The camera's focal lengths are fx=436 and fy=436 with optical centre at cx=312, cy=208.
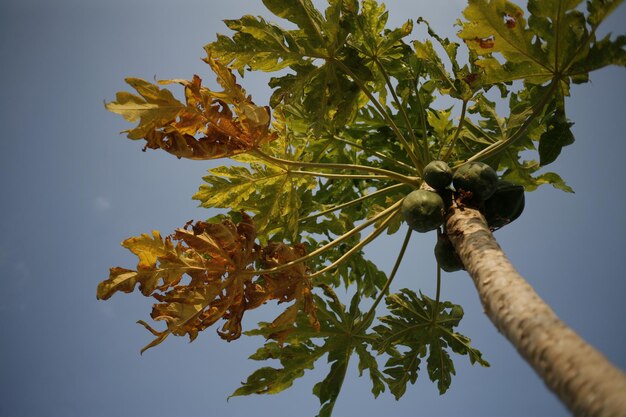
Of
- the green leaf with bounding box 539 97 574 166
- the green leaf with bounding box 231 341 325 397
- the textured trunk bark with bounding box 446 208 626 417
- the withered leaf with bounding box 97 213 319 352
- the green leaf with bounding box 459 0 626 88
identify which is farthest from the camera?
the green leaf with bounding box 231 341 325 397

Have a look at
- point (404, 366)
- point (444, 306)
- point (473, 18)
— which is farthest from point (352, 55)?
point (404, 366)

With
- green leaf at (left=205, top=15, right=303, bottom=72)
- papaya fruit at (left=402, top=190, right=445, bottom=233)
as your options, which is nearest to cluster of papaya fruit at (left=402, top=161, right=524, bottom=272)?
papaya fruit at (left=402, top=190, right=445, bottom=233)

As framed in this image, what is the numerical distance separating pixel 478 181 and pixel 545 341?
1.49 meters

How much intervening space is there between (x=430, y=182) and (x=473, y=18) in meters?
1.03

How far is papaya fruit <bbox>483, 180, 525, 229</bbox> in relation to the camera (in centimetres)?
294

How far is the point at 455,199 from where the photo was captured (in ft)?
9.18

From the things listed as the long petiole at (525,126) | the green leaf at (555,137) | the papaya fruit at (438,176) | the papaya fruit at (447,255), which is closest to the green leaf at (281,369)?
the papaya fruit at (447,255)

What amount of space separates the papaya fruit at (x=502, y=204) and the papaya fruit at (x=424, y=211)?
0.41 meters

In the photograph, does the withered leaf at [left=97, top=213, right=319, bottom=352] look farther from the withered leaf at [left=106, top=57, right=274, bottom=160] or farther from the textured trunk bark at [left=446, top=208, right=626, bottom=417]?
the textured trunk bark at [left=446, top=208, right=626, bottom=417]

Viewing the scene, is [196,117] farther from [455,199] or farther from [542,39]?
[542,39]

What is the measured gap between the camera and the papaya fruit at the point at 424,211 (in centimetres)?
270

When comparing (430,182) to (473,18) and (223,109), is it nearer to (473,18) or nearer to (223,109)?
(473,18)

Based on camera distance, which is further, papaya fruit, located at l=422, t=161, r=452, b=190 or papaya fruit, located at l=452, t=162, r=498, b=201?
papaya fruit, located at l=422, t=161, r=452, b=190

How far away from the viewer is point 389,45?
3510 mm
